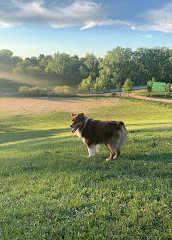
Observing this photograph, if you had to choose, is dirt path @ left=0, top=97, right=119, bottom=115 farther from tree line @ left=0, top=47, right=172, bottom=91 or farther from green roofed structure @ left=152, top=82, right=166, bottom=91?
green roofed structure @ left=152, top=82, right=166, bottom=91

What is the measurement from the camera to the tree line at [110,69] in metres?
85.8

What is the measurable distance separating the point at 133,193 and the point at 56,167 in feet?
11.1

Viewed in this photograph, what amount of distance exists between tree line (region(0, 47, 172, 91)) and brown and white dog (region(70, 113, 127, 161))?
6995 cm

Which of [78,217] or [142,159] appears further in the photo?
[142,159]

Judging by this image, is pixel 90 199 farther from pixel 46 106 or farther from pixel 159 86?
pixel 159 86

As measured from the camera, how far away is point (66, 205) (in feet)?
12.2

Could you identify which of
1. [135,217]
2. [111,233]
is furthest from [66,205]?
[135,217]

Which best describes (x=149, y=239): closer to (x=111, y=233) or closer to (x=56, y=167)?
(x=111, y=233)

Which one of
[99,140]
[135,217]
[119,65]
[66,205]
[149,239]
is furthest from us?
[119,65]

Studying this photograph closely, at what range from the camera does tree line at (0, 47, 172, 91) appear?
85.8m

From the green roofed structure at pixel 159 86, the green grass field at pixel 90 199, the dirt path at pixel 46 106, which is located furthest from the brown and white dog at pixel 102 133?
the green roofed structure at pixel 159 86


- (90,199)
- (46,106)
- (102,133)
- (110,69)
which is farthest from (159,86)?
(90,199)

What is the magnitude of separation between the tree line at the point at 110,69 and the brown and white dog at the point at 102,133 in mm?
69954

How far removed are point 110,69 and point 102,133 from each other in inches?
3377
